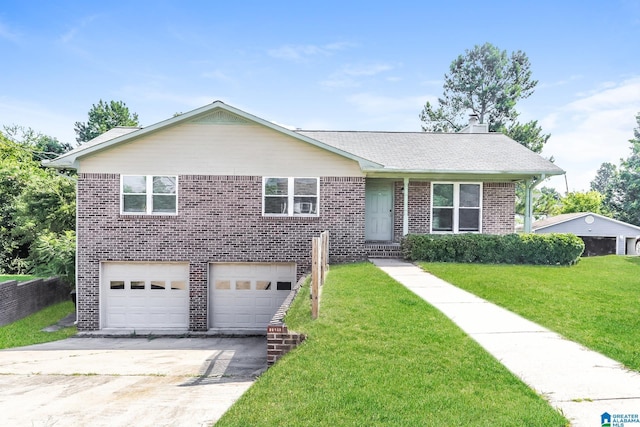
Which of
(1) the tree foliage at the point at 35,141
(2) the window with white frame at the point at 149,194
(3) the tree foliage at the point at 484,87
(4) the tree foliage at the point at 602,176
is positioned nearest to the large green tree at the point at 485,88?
(3) the tree foliage at the point at 484,87

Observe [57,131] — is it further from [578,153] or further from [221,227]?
[578,153]

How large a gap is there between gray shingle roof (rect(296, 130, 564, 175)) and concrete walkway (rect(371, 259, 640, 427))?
6538 mm

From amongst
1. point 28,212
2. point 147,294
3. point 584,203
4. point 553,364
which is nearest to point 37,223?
point 28,212

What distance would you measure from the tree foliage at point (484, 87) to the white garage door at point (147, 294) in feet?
95.5

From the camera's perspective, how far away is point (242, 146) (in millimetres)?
11656

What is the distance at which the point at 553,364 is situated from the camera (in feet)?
14.6

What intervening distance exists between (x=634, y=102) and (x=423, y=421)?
39.2 metres

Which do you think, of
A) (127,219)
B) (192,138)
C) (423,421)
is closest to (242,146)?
(192,138)

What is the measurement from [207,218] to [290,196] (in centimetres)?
262

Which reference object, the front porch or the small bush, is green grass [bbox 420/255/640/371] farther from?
the front porch

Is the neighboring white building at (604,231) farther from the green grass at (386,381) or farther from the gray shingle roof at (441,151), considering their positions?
the green grass at (386,381)

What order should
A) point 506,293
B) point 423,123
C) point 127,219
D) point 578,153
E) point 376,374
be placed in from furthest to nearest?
point 578,153
point 423,123
point 127,219
point 506,293
point 376,374

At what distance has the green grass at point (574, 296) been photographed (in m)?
5.35

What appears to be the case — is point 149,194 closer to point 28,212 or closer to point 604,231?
point 28,212
